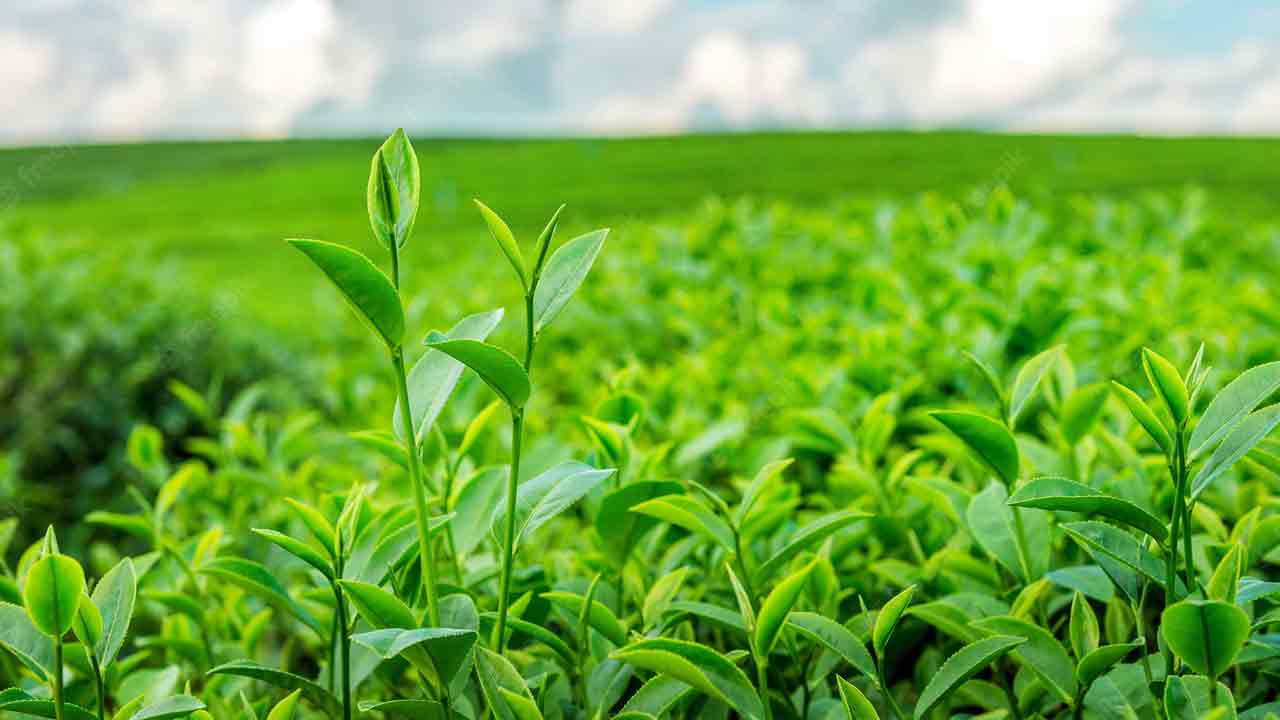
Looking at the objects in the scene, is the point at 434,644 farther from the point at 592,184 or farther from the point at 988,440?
the point at 592,184

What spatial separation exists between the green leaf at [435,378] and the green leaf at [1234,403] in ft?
1.97

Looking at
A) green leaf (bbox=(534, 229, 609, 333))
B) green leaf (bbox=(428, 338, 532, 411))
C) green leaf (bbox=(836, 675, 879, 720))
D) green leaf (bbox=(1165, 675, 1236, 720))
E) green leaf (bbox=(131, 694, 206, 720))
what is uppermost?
green leaf (bbox=(534, 229, 609, 333))

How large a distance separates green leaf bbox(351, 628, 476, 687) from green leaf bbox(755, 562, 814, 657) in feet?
0.82

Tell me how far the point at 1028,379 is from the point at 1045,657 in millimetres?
305

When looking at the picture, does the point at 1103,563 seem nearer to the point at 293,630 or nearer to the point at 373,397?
the point at 293,630

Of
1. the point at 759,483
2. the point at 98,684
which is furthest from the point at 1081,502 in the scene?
the point at 98,684

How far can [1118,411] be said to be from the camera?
5.03 feet

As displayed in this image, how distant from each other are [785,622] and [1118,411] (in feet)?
2.96

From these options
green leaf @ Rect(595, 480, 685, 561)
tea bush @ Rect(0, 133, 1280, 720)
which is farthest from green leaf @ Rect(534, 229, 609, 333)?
green leaf @ Rect(595, 480, 685, 561)

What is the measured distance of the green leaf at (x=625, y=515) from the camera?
1.01 metres

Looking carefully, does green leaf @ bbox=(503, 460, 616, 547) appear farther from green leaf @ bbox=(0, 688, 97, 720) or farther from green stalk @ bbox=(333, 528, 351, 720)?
green leaf @ bbox=(0, 688, 97, 720)

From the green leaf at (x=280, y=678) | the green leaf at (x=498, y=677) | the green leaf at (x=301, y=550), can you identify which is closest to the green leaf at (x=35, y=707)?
the green leaf at (x=280, y=678)

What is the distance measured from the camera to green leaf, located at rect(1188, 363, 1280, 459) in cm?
81

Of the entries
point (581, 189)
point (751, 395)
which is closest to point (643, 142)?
point (581, 189)
